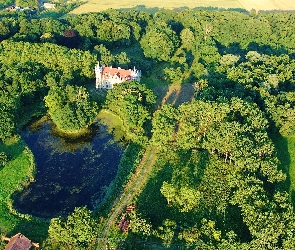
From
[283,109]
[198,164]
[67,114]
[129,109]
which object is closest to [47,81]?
[67,114]

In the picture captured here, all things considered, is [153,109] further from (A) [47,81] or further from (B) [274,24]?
(B) [274,24]

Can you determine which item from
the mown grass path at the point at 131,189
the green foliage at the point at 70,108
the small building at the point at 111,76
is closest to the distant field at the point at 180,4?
the small building at the point at 111,76

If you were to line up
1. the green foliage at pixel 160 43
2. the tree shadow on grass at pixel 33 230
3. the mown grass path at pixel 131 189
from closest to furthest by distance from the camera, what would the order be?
1. the tree shadow on grass at pixel 33 230
2. the mown grass path at pixel 131 189
3. the green foliage at pixel 160 43

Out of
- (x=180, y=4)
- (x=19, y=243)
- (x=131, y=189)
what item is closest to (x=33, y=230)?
(x=19, y=243)

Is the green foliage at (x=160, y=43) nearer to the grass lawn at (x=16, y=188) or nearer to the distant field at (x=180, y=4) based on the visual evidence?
the distant field at (x=180, y=4)

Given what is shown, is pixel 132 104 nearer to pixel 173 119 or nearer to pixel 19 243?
pixel 173 119

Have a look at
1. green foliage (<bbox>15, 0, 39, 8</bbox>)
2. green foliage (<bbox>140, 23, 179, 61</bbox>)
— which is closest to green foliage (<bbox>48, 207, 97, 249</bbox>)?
green foliage (<bbox>140, 23, 179, 61</bbox>)

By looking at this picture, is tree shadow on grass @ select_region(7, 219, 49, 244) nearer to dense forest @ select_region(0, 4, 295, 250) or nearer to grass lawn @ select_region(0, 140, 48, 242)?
grass lawn @ select_region(0, 140, 48, 242)
